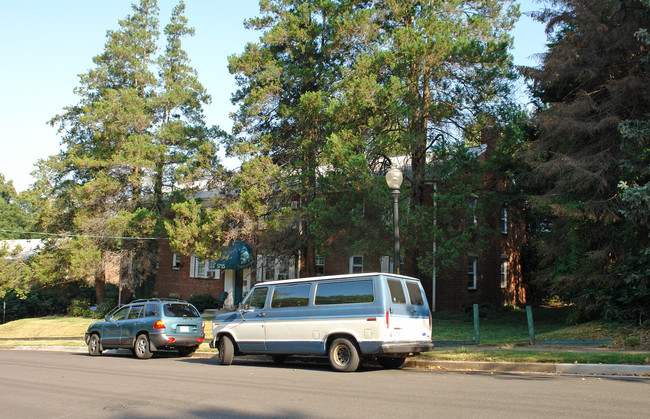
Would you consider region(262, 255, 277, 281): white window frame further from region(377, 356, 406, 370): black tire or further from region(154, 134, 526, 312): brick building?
region(377, 356, 406, 370): black tire

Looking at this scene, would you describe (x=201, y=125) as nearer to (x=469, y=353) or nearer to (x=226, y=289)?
(x=226, y=289)

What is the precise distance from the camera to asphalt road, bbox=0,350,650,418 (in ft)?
22.4

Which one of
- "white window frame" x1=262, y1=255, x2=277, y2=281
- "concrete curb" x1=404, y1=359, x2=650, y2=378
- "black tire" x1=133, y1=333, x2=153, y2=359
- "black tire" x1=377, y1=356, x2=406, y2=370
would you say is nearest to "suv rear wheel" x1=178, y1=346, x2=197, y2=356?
"black tire" x1=133, y1=333, x2=153, y2=359

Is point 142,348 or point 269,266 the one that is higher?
point 269,266

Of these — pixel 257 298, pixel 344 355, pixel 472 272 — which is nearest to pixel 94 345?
pixel 257 298

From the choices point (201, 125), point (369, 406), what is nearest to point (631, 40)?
point (369, 406)

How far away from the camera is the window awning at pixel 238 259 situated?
97.5 feet

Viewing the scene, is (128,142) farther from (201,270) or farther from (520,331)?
(520,331)

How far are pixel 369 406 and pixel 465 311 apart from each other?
64.5 ft

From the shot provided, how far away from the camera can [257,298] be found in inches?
498

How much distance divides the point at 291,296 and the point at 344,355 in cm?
182

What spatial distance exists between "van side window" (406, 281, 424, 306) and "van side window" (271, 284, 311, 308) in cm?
218

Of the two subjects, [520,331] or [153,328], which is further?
[520,331]

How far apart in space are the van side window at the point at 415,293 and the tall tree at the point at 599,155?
584 centimetres
